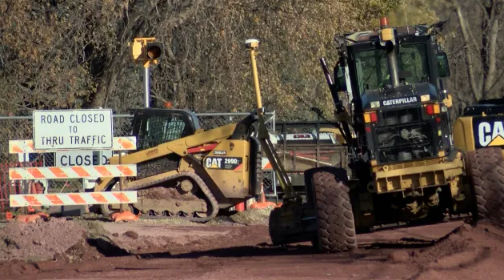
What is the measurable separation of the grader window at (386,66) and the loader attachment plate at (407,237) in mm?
2245

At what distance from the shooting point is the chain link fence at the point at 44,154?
19.6m

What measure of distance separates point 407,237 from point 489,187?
150 inches

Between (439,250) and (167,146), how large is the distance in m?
8.43

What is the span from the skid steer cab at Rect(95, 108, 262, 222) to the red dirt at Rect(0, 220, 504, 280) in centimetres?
362

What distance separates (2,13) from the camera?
2162 cm

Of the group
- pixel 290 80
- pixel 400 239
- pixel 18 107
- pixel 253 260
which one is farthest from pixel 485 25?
pixel 253 260

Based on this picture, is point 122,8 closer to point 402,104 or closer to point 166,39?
point 166,39

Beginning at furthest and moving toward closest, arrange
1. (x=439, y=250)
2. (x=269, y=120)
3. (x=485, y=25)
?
(x=485, y=25) → (x=269, y=120) → (x=439, y=250)

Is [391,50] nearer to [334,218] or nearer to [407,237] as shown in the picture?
[334,218]

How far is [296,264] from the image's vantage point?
1062 centimetres

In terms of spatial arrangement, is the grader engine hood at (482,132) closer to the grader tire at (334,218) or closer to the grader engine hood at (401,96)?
the grader engine hood at (401,96)

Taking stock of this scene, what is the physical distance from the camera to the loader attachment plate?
13414 mm

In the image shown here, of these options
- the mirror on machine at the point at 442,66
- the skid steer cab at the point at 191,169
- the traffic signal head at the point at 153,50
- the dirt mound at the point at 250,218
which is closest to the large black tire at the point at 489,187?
the mirror on machine at the point at 442,66

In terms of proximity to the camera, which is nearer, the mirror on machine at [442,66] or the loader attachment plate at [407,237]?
the mirror on machine at [442,66]
